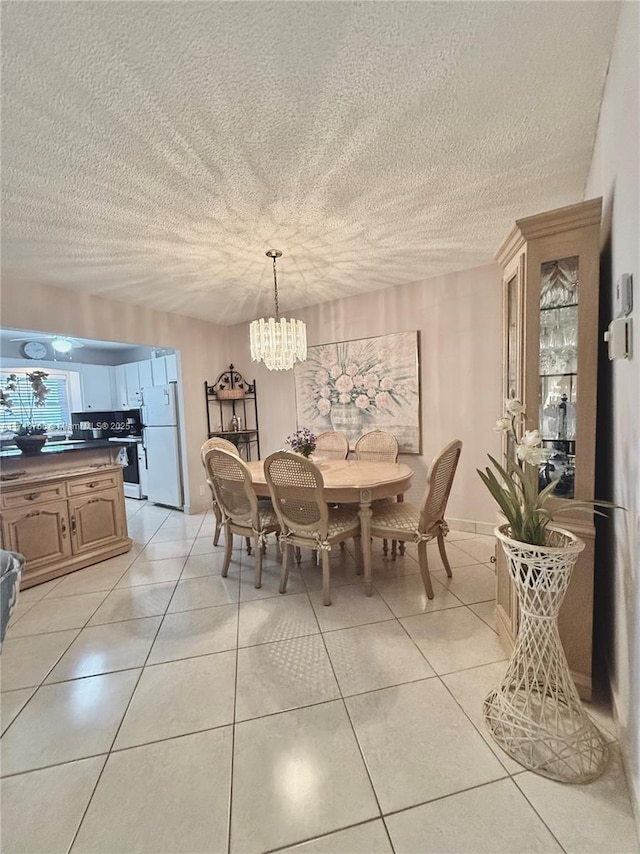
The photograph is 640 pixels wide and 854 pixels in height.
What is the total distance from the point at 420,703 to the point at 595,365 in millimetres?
1609

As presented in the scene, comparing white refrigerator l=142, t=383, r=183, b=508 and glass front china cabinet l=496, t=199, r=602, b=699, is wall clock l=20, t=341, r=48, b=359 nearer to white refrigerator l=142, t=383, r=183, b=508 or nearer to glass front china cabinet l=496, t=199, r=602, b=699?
white refrigerator l=142, t=383, r=183, b=508

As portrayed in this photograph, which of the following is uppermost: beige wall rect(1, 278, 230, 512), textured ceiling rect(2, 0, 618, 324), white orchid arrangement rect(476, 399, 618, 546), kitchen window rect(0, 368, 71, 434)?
textured ceiling rect(2, 0, 618, 324)

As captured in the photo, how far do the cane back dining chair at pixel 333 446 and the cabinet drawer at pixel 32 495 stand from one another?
240 centimetres

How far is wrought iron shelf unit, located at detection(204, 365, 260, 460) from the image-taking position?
4785 millimetres

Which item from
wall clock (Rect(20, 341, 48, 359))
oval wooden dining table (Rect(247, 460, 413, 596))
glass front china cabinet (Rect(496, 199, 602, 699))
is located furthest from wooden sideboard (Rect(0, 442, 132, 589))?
wall clock (Rect(20, 341, 48, 359))

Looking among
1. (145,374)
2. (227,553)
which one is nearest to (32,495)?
(227,553)

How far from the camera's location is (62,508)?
2883 mm

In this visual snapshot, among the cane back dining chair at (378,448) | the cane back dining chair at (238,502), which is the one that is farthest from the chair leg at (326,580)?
the cane back dining chair at (378,448)

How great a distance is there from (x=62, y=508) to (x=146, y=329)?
2140mm

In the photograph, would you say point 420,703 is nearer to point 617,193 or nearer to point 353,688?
point 353,688

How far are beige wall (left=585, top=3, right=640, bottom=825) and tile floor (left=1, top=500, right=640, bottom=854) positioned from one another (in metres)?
0.24

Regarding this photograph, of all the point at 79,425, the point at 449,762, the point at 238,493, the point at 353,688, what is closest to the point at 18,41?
the point at 238,493

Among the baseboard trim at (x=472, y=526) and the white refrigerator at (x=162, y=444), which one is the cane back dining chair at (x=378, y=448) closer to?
the baseboard trim at (x=472, y=526)

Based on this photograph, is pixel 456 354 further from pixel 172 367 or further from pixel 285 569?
pixel 172 367
